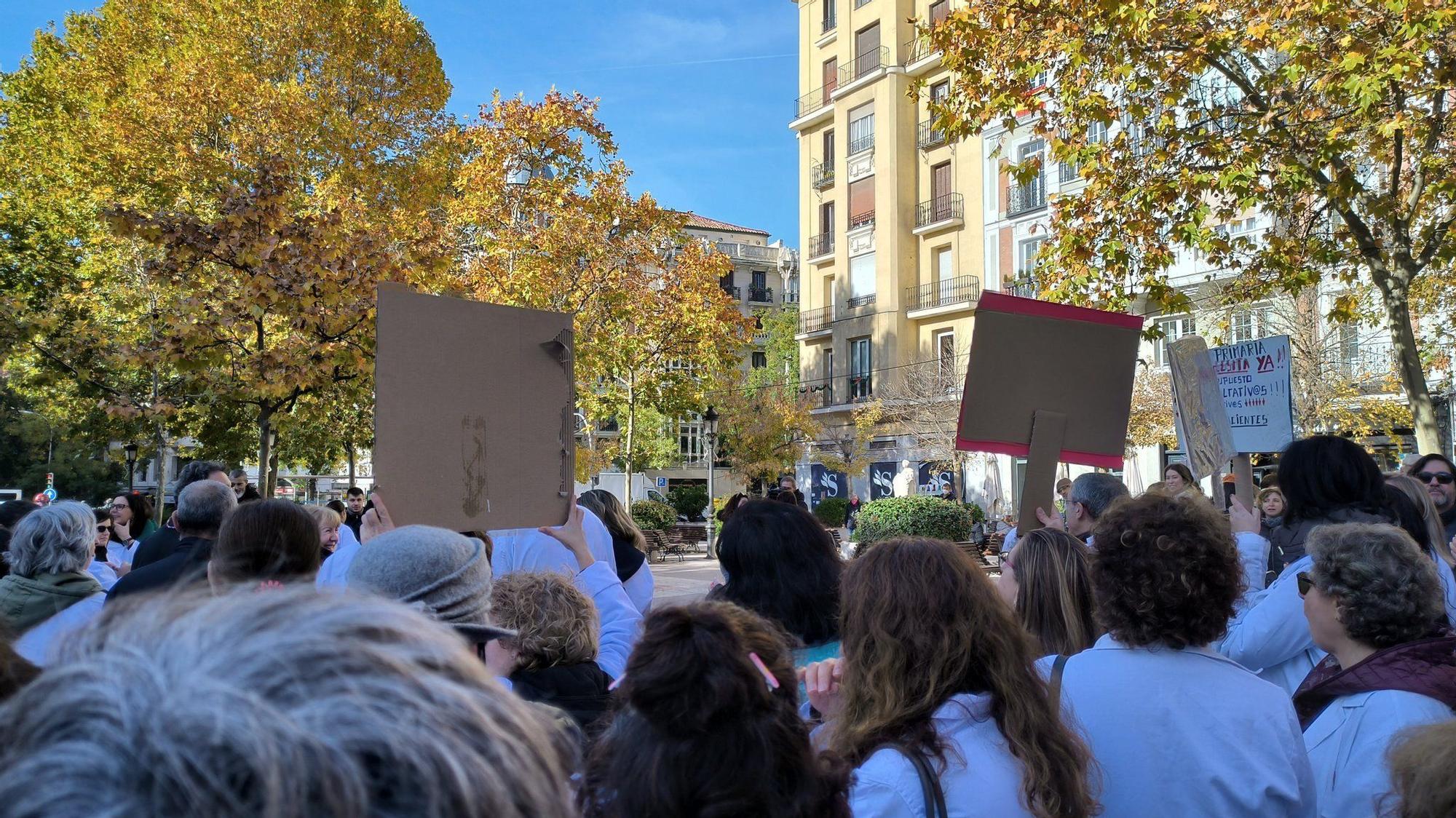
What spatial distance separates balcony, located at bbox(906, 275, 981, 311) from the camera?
3856 centimetres

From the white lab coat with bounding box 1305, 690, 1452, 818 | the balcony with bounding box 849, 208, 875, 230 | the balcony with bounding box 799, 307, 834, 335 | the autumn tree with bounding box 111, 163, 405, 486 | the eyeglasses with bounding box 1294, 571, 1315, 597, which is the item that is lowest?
the white lab coat with bounding box 1305, 690, 1452, 818

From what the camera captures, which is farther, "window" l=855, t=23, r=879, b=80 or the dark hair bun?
"window" l=855, t=23, r=879, b=80

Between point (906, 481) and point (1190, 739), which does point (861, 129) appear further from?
point (1190, 739)

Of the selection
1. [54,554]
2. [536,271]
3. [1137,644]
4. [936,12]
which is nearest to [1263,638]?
[1137,644]

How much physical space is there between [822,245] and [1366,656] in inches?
1673

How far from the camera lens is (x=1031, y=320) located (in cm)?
464

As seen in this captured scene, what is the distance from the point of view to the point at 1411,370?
9203 mm

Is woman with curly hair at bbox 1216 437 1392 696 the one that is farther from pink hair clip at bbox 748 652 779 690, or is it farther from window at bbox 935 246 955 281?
window at bbox 935 246 955 281

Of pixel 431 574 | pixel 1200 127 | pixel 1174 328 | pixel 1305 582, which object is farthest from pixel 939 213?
pixel 431 574

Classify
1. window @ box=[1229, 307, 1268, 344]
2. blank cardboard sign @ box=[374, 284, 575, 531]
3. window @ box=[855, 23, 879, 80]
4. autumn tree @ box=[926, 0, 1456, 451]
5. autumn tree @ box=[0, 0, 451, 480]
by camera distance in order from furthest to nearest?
1. window @ box=[855, 23, 879, 80]
2. window @ box=[1229, 307, 1268, 344]
3. autumn tree @ box=[0, 0, 451, 480]
4. autumn tree @ box=[926, 0, 1456, 451]
5. blank cardboard sign @ box=[374, 284, 575, 531]

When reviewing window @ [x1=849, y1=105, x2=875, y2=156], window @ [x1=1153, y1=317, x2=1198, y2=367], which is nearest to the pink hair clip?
window @ [x1=1153, y1=317, x2=1198, y2=367]

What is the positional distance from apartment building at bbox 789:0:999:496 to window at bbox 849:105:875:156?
55 mm

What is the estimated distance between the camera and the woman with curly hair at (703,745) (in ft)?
5.03

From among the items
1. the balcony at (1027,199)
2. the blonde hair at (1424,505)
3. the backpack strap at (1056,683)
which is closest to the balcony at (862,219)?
the balcony at (1027,199)
